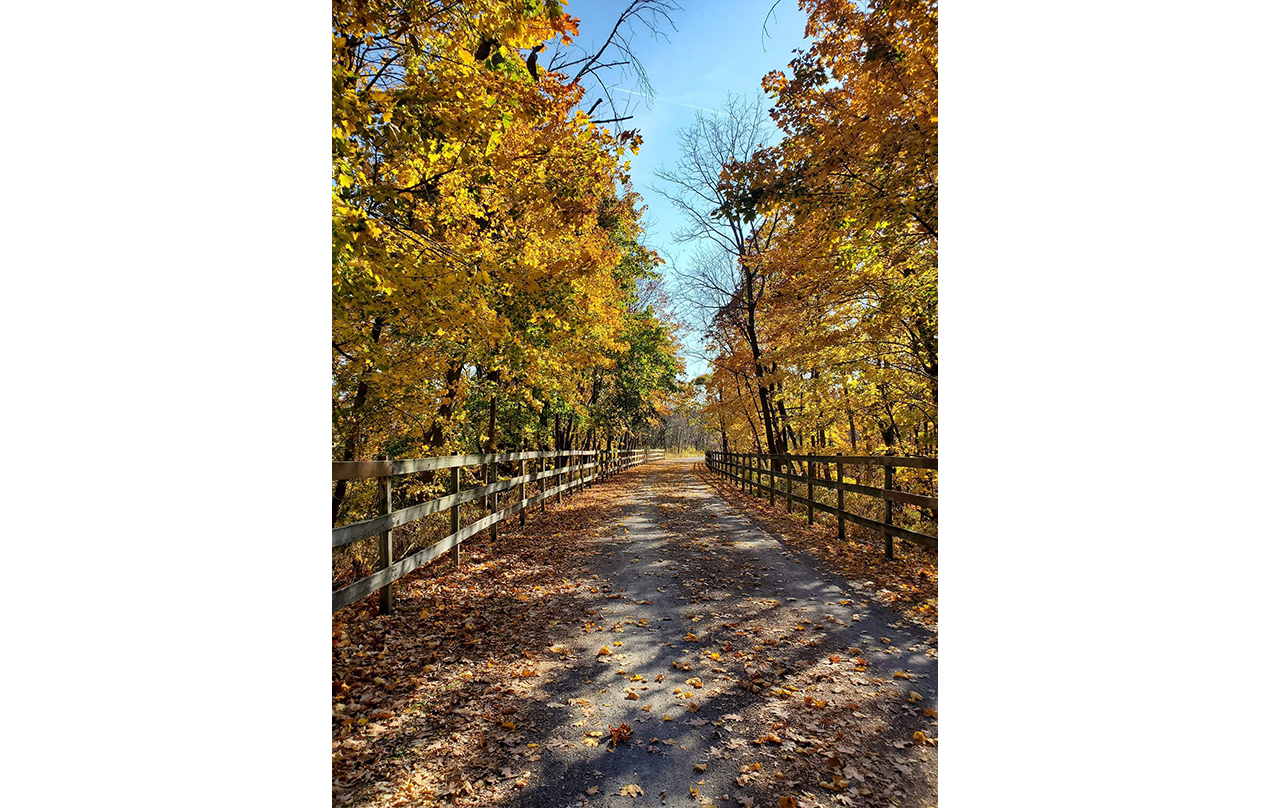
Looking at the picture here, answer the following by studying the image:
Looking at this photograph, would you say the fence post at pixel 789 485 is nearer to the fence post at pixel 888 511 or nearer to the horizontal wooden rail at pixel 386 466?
the fence post at pixel 888 511

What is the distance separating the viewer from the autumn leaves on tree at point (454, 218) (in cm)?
318

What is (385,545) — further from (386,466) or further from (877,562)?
(877,562)

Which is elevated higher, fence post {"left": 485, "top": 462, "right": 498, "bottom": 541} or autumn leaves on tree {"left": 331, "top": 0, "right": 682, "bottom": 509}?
autumn leaves on tree {"left": 331, "top": 0, "right": 682, "bottom": 509}

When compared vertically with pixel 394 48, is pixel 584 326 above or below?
below

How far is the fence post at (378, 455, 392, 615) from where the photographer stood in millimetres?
3762

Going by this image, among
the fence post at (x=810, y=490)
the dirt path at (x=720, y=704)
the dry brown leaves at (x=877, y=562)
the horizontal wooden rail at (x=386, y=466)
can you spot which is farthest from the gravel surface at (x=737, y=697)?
the fence post at (x=810, y=490)

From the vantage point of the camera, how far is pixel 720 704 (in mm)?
2529

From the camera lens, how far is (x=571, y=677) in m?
2.86

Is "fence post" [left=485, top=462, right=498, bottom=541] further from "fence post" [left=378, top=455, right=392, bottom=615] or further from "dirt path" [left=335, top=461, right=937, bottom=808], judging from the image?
"fence post" [left=378, top=455, right=392, bottom=615]

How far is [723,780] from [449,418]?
7218mm

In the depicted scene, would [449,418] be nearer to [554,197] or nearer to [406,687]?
[554,197]

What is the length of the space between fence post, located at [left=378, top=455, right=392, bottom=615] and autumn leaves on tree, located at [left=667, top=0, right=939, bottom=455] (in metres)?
4.11

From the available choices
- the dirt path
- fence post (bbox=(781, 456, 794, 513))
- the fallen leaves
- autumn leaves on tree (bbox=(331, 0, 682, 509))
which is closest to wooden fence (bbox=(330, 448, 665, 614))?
autumn leaves on tree (bbox=(331, 0, 682, 509))

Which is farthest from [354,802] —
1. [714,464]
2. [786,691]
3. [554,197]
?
[714,464]
